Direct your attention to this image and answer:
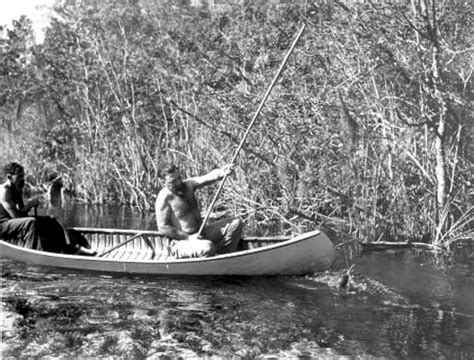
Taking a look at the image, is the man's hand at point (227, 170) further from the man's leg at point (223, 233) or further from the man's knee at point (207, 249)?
the man's knee at point (207, 249)

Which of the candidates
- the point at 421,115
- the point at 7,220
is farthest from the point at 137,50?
the point at 421,115

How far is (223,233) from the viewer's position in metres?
9.27

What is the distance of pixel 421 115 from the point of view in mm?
9742

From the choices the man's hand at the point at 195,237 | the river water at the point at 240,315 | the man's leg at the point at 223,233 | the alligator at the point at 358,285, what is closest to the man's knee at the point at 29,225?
the river water at the point at 240,315

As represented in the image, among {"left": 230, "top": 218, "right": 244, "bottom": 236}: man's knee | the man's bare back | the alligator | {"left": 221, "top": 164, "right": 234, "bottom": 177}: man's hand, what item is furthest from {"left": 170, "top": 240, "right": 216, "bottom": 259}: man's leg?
the alligator

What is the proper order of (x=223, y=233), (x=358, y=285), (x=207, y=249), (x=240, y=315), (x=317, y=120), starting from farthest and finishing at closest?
(x=317, y=120), (x=223, y=233), (x=207, y=249), (x=358, y=285), (x=240, y=315)

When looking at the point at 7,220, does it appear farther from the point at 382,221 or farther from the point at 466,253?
the point at 466,253

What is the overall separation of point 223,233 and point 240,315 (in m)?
2.14

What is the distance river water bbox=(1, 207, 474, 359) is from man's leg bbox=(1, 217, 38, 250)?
0.36 m

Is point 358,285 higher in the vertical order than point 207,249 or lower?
lower

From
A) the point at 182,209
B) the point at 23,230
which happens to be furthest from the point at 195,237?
the point at 23,230

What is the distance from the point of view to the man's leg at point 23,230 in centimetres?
968

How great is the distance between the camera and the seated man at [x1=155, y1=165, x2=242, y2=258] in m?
8.99

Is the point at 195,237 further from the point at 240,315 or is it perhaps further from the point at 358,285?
the point at 358,285
